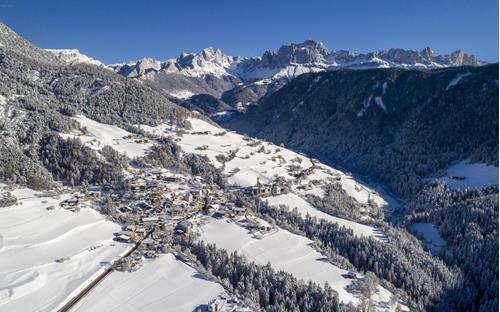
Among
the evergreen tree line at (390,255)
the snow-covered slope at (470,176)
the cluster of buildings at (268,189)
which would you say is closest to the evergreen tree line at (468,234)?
the evergreen tree line at (390,255)

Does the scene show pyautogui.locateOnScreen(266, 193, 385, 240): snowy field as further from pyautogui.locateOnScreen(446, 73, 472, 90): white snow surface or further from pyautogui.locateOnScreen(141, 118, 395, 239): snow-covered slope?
pyautogui.locateOnScreen(446, 73, 472, 90): white snow surface

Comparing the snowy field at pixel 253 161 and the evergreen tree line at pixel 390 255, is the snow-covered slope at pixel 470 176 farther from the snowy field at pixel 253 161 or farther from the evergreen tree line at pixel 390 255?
the evergreen tree line at pixel 390 255

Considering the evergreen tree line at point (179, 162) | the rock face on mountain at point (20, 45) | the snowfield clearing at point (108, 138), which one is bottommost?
the evergreen tree line at point (179, 162)

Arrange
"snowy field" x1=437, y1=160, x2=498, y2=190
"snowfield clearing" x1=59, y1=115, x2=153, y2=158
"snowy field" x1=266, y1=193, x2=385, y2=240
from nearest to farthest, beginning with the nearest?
"snowy field" x1=266, y1=193, x2=385, y2=240 → "snowfield clearing" x1=59, y1=115, x2=153, y2=158 → "snowy field" x1=437, y1=160, x2=498, y2=190

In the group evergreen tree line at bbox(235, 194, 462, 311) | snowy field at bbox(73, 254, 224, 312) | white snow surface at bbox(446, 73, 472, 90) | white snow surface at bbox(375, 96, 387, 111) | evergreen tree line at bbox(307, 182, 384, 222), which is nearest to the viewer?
snowy field at bbox(73, 254, 224, 312)

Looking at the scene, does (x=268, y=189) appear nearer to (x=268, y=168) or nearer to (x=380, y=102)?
(x=268, y=168)

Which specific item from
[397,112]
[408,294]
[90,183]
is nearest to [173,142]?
[90,183]

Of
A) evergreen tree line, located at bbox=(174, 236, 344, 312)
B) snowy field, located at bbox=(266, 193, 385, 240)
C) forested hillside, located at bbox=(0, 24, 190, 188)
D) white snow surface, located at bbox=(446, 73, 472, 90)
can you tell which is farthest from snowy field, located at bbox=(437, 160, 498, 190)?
forested hillside, located at bbox=(0, 24, 190, 188)

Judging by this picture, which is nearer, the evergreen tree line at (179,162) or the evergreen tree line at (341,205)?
the evergreen tree line at (341,205)
